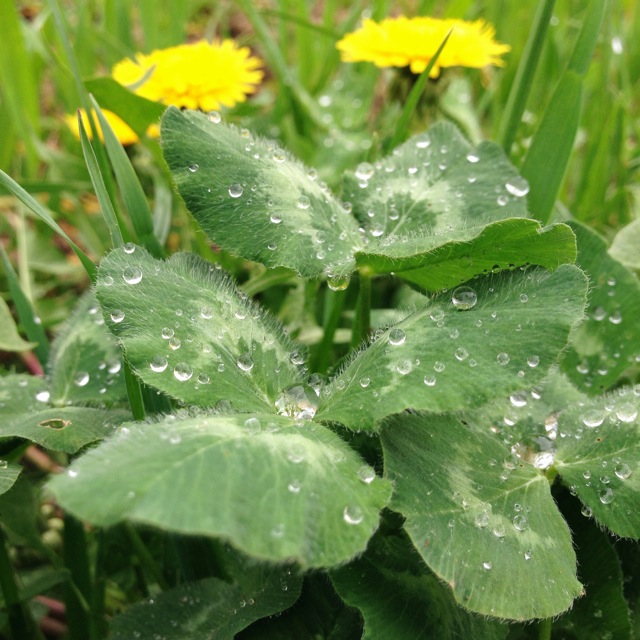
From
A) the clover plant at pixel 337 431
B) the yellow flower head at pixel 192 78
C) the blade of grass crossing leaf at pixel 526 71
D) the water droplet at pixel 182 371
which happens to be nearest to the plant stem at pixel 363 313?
the clover plant at pixel 337 431

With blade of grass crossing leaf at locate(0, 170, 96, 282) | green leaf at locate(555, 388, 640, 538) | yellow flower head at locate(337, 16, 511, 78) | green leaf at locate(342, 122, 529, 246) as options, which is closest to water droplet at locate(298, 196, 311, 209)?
green leaf at locate(342, 122, 529, 246)

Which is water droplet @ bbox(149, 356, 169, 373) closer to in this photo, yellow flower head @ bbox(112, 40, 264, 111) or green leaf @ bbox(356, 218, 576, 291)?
green leaf @ bbox(356, 218, 576, 291)

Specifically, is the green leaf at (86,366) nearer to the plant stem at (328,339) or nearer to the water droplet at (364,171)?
the plant stem at (328,339)

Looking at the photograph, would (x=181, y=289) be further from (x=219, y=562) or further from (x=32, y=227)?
(x=32, y=227)

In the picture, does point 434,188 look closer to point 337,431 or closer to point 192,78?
point 337,431

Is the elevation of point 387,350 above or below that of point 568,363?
above

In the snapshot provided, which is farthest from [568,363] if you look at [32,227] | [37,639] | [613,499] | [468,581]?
[32,227]
